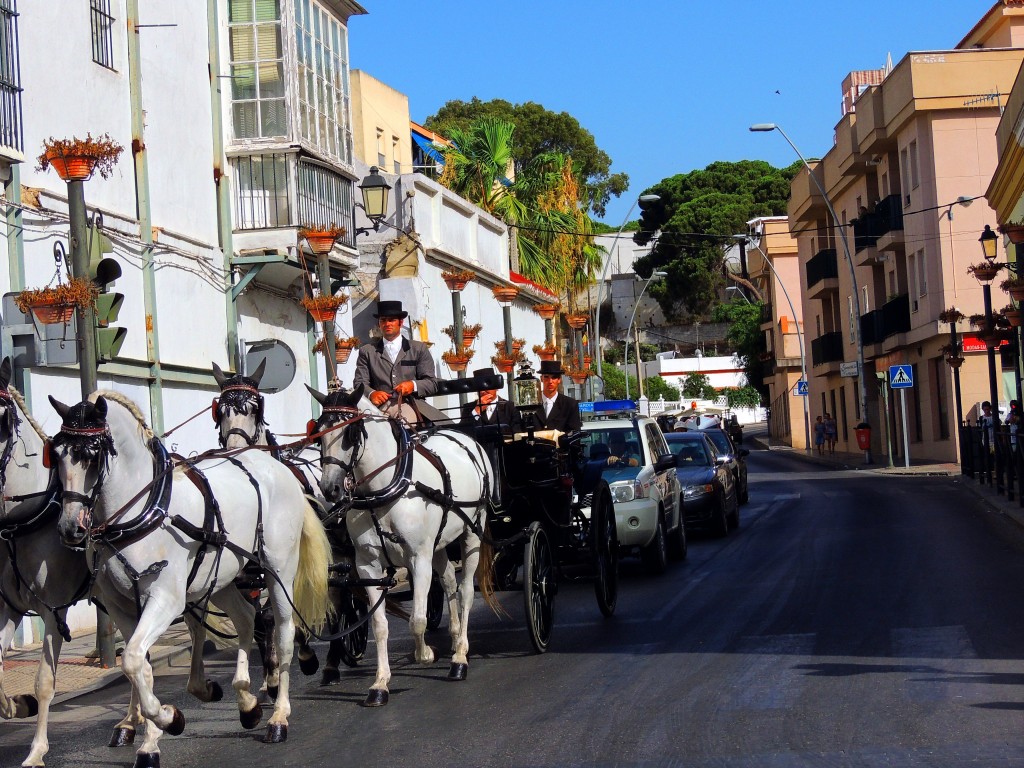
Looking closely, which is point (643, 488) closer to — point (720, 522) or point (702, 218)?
point (720, 522)

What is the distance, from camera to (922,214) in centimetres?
4344

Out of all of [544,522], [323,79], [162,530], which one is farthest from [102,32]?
[162,530]

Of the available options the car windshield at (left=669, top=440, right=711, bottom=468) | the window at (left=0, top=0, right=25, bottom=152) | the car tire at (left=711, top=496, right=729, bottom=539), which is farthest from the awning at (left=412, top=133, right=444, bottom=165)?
the window at (left=0, top=0, right=25, bottom=152)

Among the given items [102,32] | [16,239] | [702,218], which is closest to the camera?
[16,239]

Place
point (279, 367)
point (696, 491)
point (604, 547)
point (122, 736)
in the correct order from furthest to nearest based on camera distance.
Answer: point (696, 491) → point (279, 367) → point (604, 547) → point (122, 736)

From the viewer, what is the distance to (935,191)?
42250mm

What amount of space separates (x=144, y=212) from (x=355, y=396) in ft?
29.2

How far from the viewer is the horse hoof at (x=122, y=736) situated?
8.11 metres

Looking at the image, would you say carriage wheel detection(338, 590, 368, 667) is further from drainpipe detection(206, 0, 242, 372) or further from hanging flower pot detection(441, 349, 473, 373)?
hanging flower pot detection(441, 349, 473, 373)

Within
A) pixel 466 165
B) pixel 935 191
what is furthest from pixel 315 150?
pixel 935 191

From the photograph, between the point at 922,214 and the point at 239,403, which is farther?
the point at 922,214

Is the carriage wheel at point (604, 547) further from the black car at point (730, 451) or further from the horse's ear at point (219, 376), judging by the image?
the black car at point (730, 451)

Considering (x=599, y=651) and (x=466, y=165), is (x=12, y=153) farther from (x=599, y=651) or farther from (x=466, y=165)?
(x=466, y=165)

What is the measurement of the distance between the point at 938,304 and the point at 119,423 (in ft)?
126
